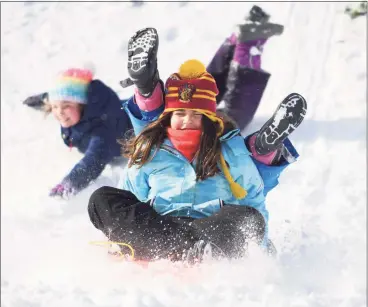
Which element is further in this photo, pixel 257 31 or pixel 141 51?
pixel 257 31

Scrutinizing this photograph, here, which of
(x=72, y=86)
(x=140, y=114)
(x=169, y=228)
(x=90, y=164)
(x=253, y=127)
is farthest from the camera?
(x=253, y=127)

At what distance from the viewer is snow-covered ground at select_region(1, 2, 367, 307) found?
224 cm

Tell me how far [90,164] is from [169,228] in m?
1.08

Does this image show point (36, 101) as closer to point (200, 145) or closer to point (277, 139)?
point (200, 145)

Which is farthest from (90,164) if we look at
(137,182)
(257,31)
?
(257,31)

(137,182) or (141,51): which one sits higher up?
(141,51)

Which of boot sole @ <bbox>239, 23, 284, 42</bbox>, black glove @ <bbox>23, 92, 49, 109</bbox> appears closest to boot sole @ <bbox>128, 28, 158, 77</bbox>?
boot sole @ <bbox>239, 23, 284, 42</bbox>

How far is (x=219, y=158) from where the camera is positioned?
2.52m

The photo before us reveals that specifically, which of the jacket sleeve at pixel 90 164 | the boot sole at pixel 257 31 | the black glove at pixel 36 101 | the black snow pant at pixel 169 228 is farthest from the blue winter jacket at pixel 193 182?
the black glove at pixel 36 101

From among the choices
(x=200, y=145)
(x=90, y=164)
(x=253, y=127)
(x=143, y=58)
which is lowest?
(x=90, y=164)

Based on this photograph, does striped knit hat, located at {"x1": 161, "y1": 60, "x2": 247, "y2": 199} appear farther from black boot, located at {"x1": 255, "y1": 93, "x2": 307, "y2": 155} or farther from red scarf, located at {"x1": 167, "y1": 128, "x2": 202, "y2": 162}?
black boot, located at {"x1": 255, "y1": 93, "x2": 307, "y2": 155}

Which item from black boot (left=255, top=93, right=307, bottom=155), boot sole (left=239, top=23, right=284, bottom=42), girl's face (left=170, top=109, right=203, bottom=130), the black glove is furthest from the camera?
the black glove

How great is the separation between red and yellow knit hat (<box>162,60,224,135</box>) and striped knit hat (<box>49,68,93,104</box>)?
0.99 meters

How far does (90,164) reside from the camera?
328 centimetres
